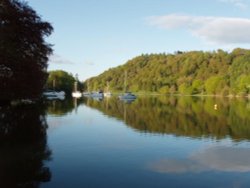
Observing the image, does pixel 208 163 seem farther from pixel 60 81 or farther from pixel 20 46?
pixel 60 81

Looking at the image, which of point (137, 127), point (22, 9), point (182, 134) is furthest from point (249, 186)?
point (22, 9)

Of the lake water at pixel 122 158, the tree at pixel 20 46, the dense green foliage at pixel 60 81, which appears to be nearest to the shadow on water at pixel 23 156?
the lake water at pixel 122 158

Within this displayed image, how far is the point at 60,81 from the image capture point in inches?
6747

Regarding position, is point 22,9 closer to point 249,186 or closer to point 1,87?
point 1,87

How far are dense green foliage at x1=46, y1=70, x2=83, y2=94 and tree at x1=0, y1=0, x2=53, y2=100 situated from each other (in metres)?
120

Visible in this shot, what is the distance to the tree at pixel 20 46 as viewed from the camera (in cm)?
3192

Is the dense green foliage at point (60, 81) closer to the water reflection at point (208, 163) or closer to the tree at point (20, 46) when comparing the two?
the tree at point (20, 46)

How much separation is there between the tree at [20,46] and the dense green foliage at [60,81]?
120 metres

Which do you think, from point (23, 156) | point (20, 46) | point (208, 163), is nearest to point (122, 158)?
point (208, 163)

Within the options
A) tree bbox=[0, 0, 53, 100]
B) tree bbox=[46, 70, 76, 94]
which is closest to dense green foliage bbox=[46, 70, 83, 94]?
tree bbox=[46, 70, 76, 94]

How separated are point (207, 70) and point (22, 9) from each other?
15773cm

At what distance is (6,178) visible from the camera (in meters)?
15.7

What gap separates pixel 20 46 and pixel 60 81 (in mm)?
136785

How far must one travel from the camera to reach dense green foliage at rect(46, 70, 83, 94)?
162 meters
